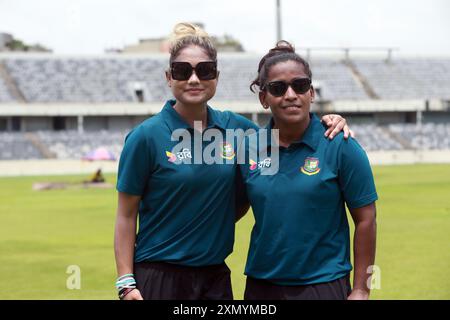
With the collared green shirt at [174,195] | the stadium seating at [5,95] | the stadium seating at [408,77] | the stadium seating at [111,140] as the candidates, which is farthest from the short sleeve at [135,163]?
the stadium seating at [408,77]

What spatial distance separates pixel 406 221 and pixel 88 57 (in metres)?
46.0

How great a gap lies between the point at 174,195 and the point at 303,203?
794 mm

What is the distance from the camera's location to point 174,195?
4.58m

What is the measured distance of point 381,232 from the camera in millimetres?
15328

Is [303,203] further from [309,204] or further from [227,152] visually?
[227,152]

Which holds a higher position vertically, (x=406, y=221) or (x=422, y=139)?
(x=422, y=139)

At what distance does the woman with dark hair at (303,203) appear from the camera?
425cm

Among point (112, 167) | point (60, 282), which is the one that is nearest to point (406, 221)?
point (60, 282)

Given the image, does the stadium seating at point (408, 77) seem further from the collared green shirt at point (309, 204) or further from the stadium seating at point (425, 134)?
the collared green shirt at point (309, 204)

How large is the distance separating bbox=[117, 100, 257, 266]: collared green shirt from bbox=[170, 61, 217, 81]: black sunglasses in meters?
0.23

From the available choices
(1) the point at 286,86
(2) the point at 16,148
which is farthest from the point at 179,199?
(2) the point at 16,148

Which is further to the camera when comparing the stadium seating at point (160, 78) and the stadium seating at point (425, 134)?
the stadium seating at point (425, 134)
